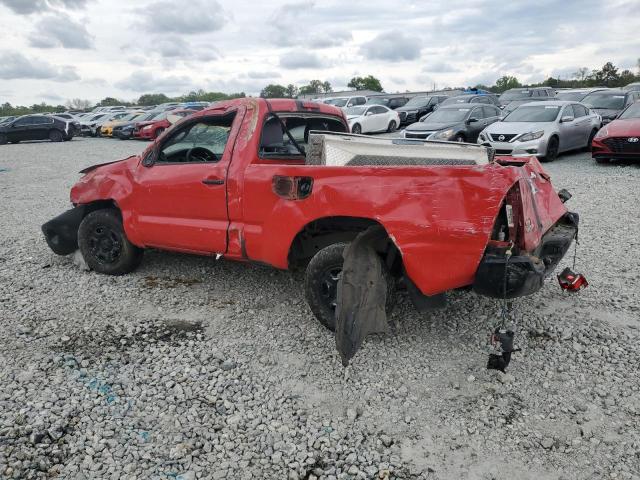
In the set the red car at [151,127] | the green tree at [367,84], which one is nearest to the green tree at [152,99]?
the green tree at [367,84]

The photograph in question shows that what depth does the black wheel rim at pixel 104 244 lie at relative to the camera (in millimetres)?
5270

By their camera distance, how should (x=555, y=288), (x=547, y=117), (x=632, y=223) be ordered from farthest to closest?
(x=547, y=117) → (x=632, y=223) → (x=555, y=288)

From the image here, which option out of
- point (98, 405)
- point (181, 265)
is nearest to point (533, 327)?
point (98, 405)

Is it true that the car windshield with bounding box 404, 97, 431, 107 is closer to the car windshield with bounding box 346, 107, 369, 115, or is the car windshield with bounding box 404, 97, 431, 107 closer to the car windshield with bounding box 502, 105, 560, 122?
the car windshield with bounding box 346, 107, 369, 115

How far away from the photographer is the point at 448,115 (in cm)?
1504

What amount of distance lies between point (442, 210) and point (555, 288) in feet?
7.08

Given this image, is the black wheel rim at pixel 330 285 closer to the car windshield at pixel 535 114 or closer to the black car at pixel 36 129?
the car windshield at pixel 535 114

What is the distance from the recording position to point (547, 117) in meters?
12.6

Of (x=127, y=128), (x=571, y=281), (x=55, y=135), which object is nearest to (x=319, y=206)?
(x=571, y=281)

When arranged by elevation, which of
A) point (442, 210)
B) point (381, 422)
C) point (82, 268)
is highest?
point (442, 210)

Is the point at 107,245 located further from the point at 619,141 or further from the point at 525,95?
the point at 525,95

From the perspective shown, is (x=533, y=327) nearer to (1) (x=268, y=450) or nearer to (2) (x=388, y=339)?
(2) (x=388, y=339)

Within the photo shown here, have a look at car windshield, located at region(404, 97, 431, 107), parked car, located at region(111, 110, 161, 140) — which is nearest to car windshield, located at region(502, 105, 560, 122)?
car windshield, located at region(404, 97, 431, 107)

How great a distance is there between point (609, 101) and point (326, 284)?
15563mm
